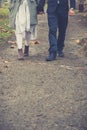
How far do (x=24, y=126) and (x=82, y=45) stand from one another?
6755 mm

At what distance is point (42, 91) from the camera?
7449 mm

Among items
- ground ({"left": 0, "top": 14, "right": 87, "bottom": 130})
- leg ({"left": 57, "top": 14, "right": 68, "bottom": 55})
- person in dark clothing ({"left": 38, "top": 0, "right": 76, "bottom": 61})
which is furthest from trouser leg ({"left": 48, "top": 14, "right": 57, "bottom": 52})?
ground ({"left": 0, "top": 14, "right": 87, "bottom": 130})

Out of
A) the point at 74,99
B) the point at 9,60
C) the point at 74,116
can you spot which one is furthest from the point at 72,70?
the point at 74,116

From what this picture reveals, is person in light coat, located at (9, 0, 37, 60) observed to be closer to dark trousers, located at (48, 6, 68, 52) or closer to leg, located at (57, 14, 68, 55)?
dark trousers, located at (48, 6, 68, 52)

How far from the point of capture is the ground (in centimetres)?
600

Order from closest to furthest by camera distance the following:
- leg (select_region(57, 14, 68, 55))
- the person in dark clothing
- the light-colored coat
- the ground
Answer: the ground < the light-colored coat < the person in dark clothing < leg (select_region(57, 14, 68, 55))

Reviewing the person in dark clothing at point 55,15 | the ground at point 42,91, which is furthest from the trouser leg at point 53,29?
the ground at point 42,91

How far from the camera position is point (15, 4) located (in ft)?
32.3

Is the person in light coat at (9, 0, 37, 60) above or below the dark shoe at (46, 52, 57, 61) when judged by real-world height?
above

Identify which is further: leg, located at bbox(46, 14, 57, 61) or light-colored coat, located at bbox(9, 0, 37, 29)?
leg, located at bbox(46, 14, 57, 61)

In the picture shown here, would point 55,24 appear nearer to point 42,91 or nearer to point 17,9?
point 17,9

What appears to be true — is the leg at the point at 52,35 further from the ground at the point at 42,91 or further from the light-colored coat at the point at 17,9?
the light-colored coat at the point at 17,9

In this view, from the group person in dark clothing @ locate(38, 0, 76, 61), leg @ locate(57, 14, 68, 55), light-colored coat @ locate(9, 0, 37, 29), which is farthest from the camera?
leg @ locate(57, 14, 68, 55)

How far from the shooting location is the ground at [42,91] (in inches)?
236
